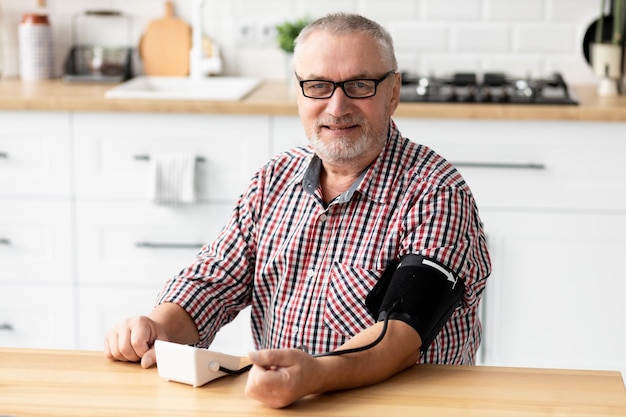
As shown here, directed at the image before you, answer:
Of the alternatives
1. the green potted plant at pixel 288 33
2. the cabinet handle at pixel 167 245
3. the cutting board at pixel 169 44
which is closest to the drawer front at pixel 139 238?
the cabinet handle at pixel 167 245

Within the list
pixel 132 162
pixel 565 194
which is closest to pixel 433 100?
pixel 565 194

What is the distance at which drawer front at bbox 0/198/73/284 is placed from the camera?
3049mm

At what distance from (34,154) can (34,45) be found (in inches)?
26.4

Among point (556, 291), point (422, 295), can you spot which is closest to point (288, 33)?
point (556, 291)

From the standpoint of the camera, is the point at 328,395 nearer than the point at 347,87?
Yes

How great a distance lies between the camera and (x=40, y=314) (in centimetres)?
310

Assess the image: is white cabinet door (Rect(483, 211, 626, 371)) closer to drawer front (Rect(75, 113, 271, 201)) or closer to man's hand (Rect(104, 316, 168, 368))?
drawer front (Rect(75, 113, 271, 201))

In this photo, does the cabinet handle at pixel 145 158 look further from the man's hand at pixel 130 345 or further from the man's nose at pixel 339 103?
the man's hand at pixel 130 345

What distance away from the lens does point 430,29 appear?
3488mm

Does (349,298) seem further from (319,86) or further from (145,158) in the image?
(145,158)

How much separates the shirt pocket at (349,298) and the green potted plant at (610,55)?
1712mm

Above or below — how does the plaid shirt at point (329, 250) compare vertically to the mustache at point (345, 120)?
below

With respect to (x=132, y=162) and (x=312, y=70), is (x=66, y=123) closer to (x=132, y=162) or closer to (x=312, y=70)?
(x=132, y=162)

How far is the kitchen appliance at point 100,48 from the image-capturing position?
3.55 meters
